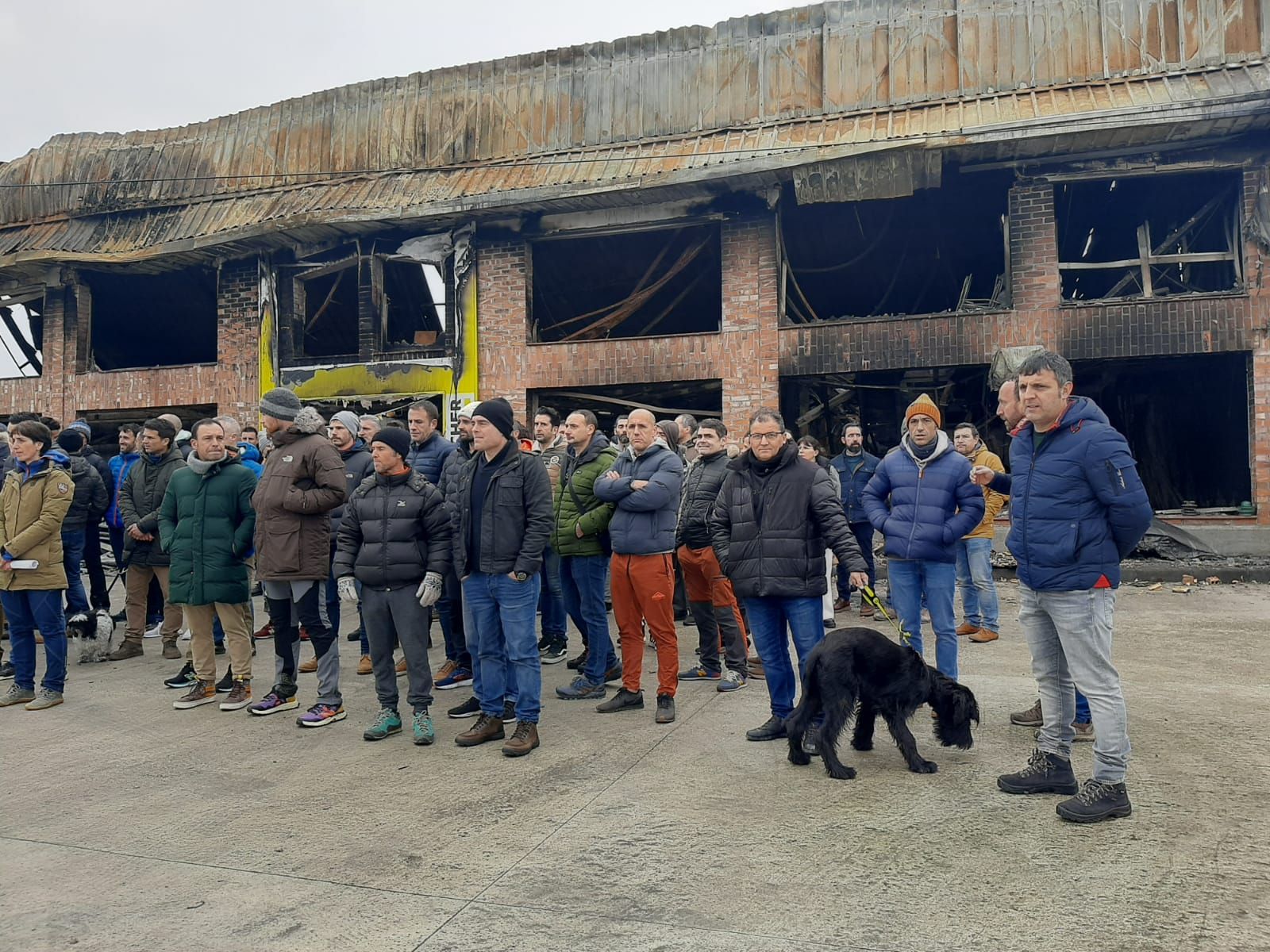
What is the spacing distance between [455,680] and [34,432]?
3.30 m

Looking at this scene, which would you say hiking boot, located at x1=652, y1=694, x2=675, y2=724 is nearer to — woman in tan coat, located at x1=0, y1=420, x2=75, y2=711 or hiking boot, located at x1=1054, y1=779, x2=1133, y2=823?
hiking boot, located at x1=1054, y1=779, x2=1133, y2=823

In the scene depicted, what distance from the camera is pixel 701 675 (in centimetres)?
622

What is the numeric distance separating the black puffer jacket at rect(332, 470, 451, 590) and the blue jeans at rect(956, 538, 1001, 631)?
4.45 metres

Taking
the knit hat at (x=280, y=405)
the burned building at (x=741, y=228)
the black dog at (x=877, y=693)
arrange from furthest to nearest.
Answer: the burned building at (x=741, y=228), the knit hat at (x=280, y=405), the black dog at (x=877, y=693)

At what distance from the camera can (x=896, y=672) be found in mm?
4383

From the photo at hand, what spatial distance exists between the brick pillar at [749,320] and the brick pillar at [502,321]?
10.0 ft

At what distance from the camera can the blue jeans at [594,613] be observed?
5.85m

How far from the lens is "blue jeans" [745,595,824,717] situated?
4750 millimetres

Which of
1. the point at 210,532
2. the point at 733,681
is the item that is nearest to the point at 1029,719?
the point at 733,681

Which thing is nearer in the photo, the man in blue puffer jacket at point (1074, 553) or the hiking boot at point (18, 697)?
the man in blue puffer jacket at point (1074, 553)

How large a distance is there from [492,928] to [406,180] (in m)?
13.0

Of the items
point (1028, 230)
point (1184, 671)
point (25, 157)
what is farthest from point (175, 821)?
point (25, 157)

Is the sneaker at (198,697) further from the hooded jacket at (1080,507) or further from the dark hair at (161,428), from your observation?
the hooded jacket at (1080,507)

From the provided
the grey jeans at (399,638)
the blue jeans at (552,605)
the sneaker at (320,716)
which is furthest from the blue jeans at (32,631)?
the blue jeans at (552,605)
